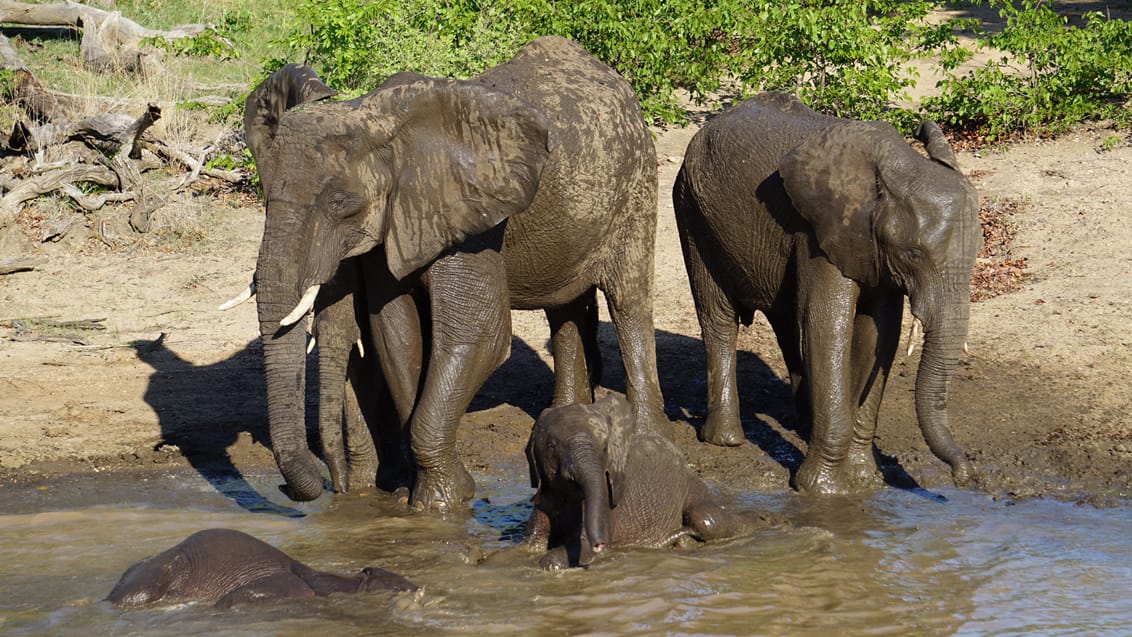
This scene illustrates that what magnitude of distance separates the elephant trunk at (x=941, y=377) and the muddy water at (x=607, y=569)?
0.42 m

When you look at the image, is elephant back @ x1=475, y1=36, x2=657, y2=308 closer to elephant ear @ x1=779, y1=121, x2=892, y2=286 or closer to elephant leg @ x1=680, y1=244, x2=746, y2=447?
elephant leg @ x1=680, y1=244, x2=746, y2=447

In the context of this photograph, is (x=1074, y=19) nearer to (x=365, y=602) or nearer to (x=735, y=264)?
(x=735, y=264)

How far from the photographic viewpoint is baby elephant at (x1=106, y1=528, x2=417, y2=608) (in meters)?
6.39

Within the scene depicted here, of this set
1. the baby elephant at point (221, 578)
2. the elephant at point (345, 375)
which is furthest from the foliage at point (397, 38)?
the baby elephant at point (221, 578)

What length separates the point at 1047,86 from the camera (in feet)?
48.9

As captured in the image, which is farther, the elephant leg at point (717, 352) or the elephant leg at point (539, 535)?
the elephant leg at point (717, 352)

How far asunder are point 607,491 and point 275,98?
301cm

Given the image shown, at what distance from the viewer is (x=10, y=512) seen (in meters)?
8.20

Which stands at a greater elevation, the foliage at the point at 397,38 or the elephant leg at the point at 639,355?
the foliage at the point at 397,38

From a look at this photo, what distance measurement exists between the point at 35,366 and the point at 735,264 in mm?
5092

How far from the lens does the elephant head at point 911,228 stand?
7.76m

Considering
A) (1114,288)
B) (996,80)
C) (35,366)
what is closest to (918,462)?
(1114,288)

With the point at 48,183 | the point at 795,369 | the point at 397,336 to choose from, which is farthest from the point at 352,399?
the point at 48,183

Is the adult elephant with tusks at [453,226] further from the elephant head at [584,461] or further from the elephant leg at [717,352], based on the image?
the elephant head at [584,461]
